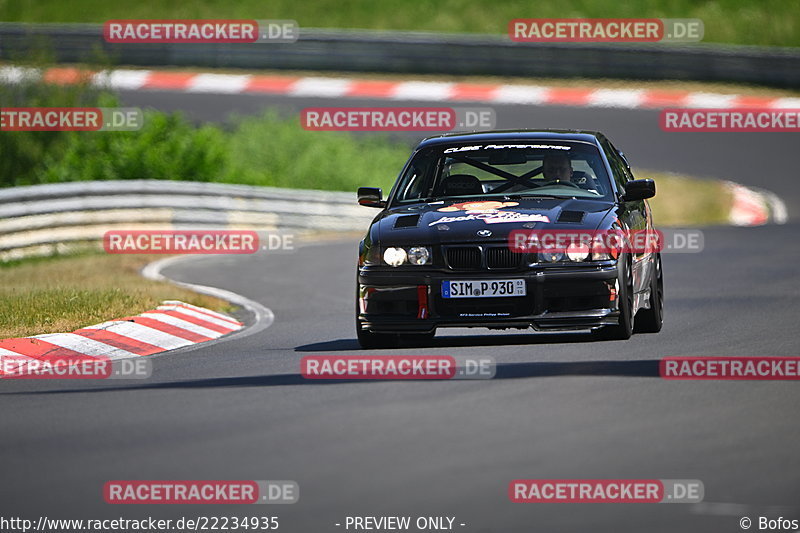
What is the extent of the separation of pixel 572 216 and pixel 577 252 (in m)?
0.40

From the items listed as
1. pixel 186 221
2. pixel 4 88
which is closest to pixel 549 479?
pixel 186 221

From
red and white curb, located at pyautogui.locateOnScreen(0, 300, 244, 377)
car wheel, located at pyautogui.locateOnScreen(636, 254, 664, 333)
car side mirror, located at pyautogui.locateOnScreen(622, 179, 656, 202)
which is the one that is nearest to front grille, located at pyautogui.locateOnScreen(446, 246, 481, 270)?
car side mirror, located at pyautogui.locateOnScreen(622, 179, 656, 202)

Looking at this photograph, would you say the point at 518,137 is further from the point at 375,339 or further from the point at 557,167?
the point at 375,339

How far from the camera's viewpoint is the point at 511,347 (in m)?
10.4

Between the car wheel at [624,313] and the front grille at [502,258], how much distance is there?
69 centimetres

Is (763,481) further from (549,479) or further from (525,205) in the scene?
(525,205)

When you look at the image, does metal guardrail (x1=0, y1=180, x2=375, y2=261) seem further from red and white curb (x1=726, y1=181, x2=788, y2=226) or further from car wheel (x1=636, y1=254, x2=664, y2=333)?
car wheel (x1=636, y1=254, x2=664, y2=333)

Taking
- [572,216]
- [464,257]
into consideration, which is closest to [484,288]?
[464,257]

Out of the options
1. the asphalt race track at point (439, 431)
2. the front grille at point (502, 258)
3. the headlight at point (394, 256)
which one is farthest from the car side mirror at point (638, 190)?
the headlight at point (394, 256)

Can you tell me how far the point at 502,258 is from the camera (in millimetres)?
10086

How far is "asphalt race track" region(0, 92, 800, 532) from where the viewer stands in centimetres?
603

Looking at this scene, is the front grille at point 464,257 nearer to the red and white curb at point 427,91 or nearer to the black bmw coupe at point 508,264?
the black bmw coupe at point 508,264

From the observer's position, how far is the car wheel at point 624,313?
10109 millimetres

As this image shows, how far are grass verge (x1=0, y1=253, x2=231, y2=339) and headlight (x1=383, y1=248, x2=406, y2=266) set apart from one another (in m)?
2.89
